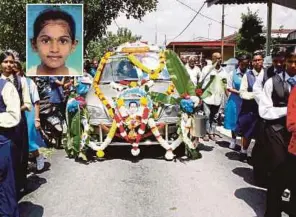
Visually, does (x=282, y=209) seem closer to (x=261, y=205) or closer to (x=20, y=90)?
(x=261, y=205)

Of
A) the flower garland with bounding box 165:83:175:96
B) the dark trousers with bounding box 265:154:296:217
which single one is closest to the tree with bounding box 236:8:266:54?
the flower garland with bounding box 165:83:175:96

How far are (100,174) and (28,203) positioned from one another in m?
1.49

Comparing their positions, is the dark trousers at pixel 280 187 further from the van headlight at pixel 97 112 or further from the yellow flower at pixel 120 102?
the van headlight at pixel 97 112

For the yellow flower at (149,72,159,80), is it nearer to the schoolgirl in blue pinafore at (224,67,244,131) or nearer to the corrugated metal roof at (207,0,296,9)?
the schoolgirl in blue pinafore at (224,67,244,131)

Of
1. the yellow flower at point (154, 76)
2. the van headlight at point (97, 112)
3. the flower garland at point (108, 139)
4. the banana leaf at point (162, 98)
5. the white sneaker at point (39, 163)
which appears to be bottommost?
the white sneaker at point (39, 163)

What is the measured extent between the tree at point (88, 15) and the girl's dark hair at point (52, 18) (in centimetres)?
963

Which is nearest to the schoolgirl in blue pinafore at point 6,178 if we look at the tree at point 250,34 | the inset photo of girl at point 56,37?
the inset photo of girl at point 56,37

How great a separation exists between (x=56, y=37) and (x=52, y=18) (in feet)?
1.34

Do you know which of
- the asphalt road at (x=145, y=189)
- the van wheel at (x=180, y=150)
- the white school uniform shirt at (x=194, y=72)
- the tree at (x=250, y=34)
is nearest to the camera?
the asphalt road at (x=145, y=189)

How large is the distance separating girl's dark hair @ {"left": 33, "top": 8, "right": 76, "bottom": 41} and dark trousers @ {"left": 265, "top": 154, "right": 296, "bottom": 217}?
634 centimetres

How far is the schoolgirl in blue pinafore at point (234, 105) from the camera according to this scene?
8.26 m

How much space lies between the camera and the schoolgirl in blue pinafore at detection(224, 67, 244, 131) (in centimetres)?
826

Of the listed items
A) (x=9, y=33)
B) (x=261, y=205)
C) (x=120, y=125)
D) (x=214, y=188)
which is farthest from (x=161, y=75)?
(x=9, y=33)

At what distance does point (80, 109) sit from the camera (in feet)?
24.8
